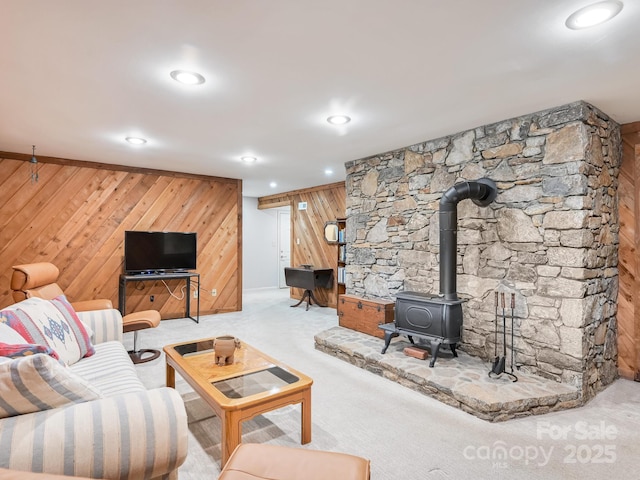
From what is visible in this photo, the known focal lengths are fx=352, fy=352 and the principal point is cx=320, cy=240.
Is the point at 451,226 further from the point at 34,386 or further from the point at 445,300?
the point at 34,386

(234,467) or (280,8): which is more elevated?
(280,8)

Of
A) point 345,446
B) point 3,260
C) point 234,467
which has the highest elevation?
point 3,260

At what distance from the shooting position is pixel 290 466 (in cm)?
128

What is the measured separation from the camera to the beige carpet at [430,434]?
198 centimetres

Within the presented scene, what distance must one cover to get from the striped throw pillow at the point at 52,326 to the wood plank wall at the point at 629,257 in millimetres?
4550

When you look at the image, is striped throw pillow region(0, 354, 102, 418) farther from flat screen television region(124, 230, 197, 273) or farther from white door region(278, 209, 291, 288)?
white door region(278, 209, 291, 288)

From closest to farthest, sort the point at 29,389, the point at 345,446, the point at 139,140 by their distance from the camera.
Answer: the point at 29,389
the point at 345,446
the point at 139,140

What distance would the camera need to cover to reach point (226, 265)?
6.14 m

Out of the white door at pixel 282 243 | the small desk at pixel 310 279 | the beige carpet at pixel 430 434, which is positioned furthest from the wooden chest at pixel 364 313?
the white door at pixel 282 243

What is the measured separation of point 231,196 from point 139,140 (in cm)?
237

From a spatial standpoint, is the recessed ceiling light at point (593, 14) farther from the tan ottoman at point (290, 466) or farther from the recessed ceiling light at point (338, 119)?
the tan ottoman at point (290, 466)

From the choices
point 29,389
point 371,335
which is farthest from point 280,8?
point 371,335

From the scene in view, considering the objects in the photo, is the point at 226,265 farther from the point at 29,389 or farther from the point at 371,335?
the point at 29,389

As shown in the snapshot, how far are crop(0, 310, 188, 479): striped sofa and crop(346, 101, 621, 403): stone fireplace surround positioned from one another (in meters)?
2.86
